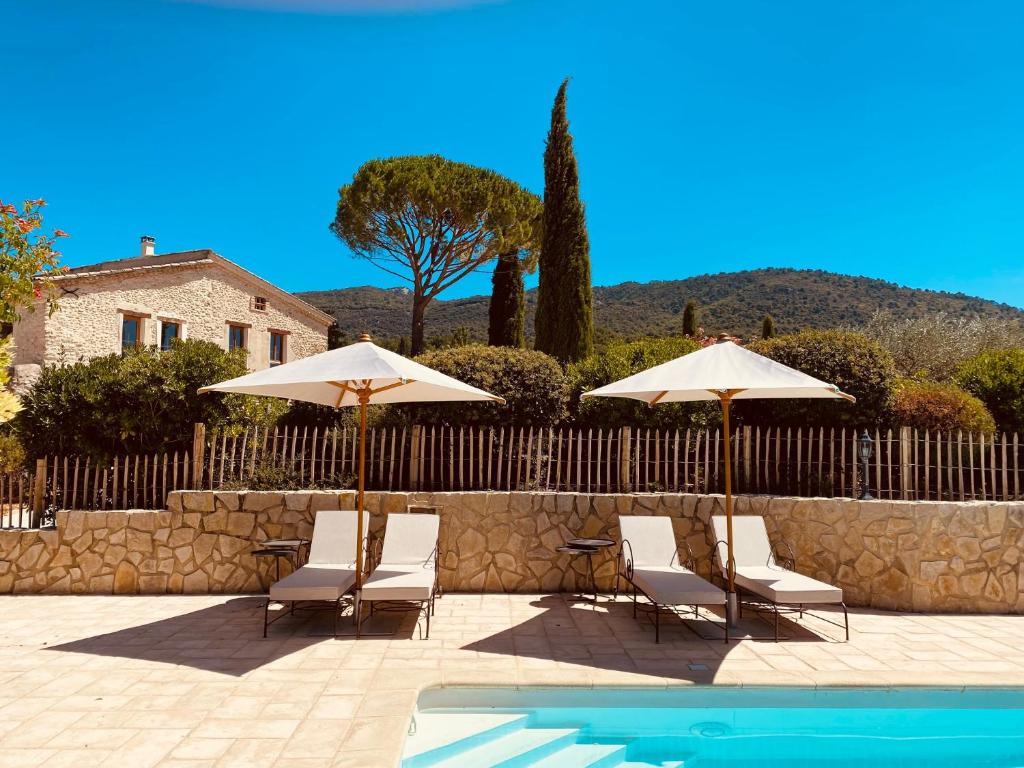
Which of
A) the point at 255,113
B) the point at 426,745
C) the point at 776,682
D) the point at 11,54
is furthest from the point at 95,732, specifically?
the point at 255,113

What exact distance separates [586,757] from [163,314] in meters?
20.3

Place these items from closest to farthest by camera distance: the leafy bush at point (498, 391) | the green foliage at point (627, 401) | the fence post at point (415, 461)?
the fence post at point (415, 461)
the leafy bush at point (498, 391)
the green foliage at point (627, 401)

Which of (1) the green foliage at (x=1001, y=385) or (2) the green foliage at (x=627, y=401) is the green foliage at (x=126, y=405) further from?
(1) the green foliage at (x=1001, y=385)

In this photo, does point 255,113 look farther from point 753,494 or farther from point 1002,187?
point 1002,187

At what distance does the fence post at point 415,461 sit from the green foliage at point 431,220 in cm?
1427

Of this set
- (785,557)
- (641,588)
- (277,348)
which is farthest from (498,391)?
(277,348)

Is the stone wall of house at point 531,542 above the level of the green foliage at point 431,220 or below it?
below

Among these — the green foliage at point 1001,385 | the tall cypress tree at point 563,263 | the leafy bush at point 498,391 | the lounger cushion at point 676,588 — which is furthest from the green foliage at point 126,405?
the green foliage at point 1001,385

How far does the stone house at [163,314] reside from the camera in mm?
16750

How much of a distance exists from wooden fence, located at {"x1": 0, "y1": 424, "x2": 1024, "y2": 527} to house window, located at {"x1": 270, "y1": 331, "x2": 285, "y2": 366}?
53.0 feet

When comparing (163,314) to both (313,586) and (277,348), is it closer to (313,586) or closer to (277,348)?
(277,348)

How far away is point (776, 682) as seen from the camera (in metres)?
4.58

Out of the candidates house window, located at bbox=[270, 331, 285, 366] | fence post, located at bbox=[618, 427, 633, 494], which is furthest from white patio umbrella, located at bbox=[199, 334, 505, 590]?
house window, located at bbox=[270, 331, 285, 366]

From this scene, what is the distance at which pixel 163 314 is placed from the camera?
19984 millimetres
